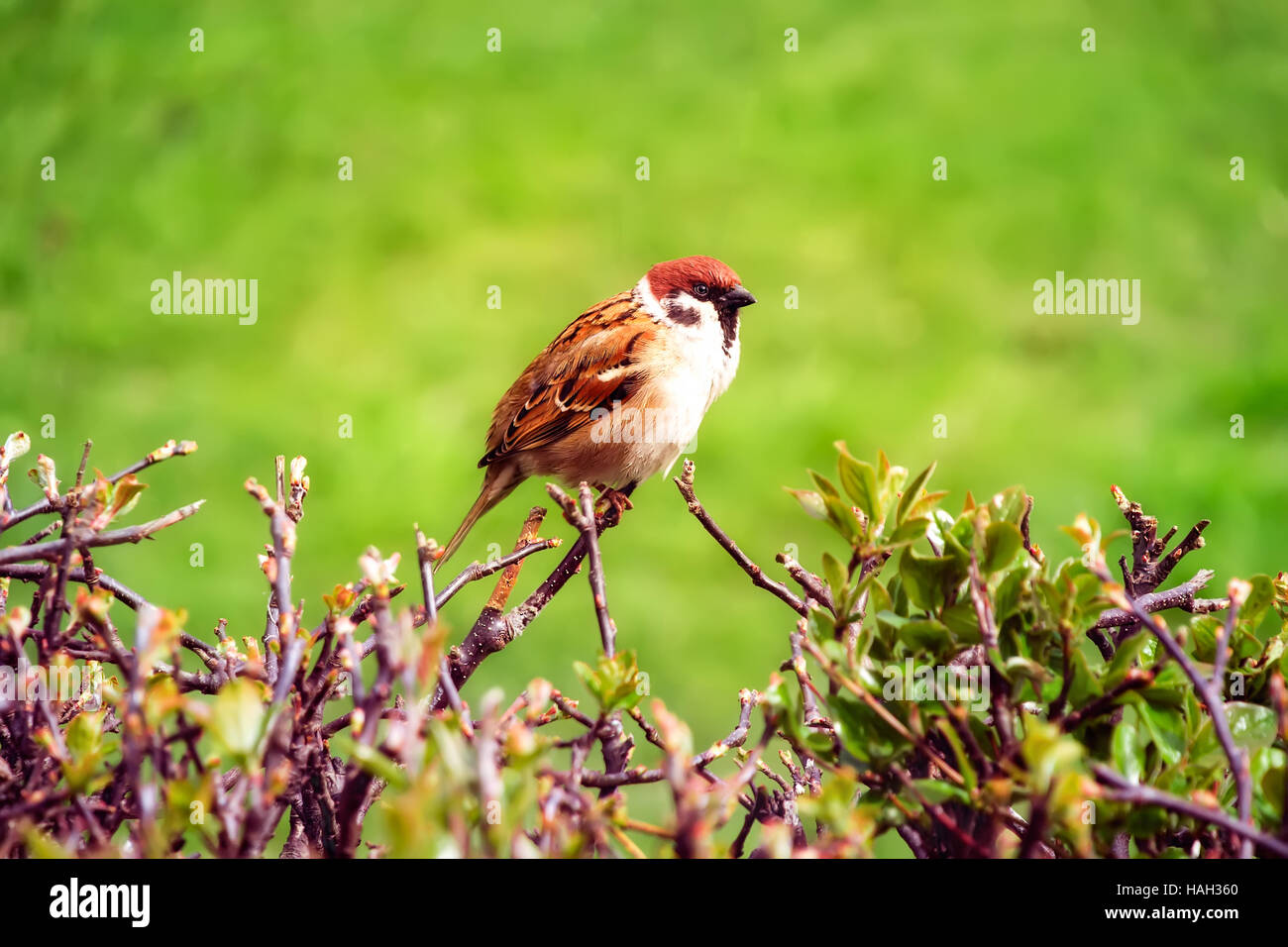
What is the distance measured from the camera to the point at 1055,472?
14.9ft

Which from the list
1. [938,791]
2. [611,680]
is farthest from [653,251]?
[938,791]

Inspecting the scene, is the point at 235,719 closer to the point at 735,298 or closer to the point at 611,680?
the point at 611,680

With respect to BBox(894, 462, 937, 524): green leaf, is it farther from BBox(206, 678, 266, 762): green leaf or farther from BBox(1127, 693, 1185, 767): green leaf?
BBox(206, 678, 266, 762): green leaf

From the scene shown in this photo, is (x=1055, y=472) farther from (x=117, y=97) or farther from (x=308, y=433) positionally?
(x=117, y=97)

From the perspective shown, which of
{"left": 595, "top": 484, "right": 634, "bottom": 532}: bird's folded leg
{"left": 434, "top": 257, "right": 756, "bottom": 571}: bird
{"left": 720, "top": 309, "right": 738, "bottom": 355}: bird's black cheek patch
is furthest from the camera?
{"left": 720, "top": 309, "right": 738, "bottom": 355}: bird's black cheek patch

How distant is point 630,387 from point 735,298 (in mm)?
360

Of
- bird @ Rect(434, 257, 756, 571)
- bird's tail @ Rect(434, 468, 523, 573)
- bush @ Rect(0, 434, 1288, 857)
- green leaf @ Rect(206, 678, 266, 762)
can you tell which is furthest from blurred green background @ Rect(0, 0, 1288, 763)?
green leaf @ Rect(206, 678, 266, 762)

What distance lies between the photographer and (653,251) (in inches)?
212

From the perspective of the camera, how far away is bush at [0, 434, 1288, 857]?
0.98 meters

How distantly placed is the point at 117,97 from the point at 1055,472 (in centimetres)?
453

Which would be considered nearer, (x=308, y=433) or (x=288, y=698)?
(x=288, y=698)

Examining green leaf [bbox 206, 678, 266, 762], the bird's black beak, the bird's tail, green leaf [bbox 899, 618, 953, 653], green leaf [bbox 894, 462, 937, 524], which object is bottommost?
green leaf [bbox 206, 678, 266, 762]
